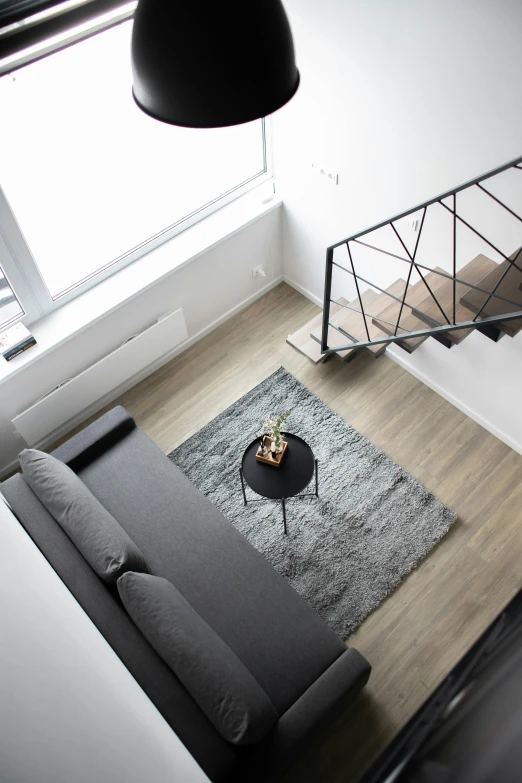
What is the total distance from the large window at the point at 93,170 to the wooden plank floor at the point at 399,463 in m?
0.98

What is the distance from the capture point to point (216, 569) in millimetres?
3188

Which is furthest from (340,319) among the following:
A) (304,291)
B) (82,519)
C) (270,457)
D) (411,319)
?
(82,519)

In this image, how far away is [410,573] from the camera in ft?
11.9

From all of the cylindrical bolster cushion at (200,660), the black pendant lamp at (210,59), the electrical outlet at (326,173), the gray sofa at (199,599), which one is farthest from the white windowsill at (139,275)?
the black pendant lamp at (210,59)

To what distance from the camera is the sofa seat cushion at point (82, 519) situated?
9.41 ft

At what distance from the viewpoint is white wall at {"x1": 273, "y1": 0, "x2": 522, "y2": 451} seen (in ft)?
9.37

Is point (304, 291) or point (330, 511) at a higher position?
point (304, 291)

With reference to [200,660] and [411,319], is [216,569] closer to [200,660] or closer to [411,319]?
[200,660]

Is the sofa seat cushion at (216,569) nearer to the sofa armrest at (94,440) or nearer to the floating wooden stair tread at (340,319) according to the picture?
the sofa armrest at (94,440)

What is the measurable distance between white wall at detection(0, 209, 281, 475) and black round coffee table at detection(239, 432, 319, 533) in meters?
1.30

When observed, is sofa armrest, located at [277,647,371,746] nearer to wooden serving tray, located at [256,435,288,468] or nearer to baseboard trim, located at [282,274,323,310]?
wooden serving tray, located at [256,435,288,468]

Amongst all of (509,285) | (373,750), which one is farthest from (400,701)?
(509,285)

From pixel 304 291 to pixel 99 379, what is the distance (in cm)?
185

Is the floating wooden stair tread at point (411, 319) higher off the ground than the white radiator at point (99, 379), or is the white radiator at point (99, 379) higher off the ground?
the white radiator at point (99, 379)
